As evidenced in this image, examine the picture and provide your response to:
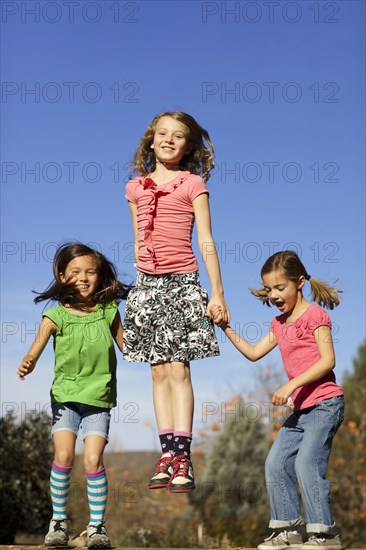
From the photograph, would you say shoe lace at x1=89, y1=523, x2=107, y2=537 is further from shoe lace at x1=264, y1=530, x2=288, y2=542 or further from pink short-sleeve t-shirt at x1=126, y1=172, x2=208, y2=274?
pink short-sleeve t-shirt at x1=126, y1=172, x2=208, y2=274

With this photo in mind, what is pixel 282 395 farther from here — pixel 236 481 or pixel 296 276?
pixel 236 481

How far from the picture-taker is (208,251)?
5.36 m

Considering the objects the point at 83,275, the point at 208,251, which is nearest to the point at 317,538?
the point at 208,251

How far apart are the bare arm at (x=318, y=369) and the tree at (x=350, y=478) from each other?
40.6 ft

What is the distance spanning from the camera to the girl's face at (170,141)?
5.66 metres

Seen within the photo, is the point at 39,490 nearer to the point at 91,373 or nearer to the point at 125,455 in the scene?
the point at 125,455

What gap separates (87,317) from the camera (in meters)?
5.70

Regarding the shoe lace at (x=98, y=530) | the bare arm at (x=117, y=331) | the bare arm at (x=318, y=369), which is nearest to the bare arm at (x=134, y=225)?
the bare arm at (x=117, y=331)

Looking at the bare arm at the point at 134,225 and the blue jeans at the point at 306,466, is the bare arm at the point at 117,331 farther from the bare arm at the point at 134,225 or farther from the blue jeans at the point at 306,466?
the blue jeans at the point at 306,466

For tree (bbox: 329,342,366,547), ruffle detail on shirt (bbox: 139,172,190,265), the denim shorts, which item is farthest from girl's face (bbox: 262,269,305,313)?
tree (bbox: 329,342,366,547)

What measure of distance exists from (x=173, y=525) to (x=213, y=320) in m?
11.2

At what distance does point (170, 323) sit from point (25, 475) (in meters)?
9.03

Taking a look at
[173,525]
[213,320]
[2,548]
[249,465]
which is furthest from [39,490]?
[213,320]

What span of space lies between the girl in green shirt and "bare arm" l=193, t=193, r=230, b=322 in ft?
2.48
